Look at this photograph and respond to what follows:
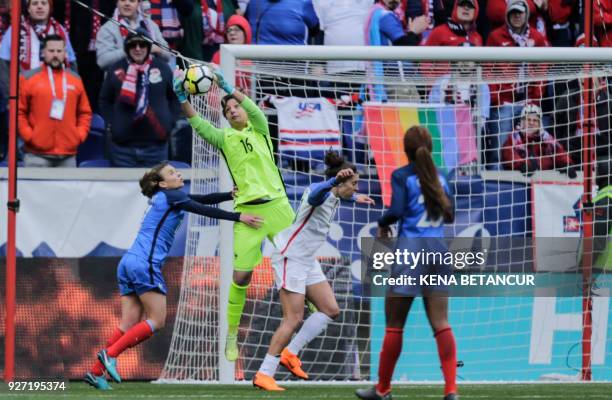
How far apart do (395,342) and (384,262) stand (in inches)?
151

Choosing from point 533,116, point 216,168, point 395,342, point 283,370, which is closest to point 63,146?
point 216,168

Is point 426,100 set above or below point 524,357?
above

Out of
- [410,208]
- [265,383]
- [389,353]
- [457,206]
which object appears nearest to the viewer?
[410,208]

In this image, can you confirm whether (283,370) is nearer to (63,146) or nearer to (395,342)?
(63,146)

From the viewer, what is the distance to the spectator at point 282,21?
14.2 metres

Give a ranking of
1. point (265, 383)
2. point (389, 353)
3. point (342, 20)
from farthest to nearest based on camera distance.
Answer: point (342, 20) → point (265, 383) → point (389, 353)

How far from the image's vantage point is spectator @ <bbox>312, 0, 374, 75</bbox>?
571 inches

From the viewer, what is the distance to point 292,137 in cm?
1248

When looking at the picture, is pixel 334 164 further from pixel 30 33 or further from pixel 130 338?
pixel 30 33

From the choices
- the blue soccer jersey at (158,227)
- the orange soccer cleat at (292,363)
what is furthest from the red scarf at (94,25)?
the orange soccer cleat at (292,363)

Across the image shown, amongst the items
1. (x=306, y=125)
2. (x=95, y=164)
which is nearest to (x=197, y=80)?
(x=306, y=125)

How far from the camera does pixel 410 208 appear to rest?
8.17 metres

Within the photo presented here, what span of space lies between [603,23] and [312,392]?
5603 mm

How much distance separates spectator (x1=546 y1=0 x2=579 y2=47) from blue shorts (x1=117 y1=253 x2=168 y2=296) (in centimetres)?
650
